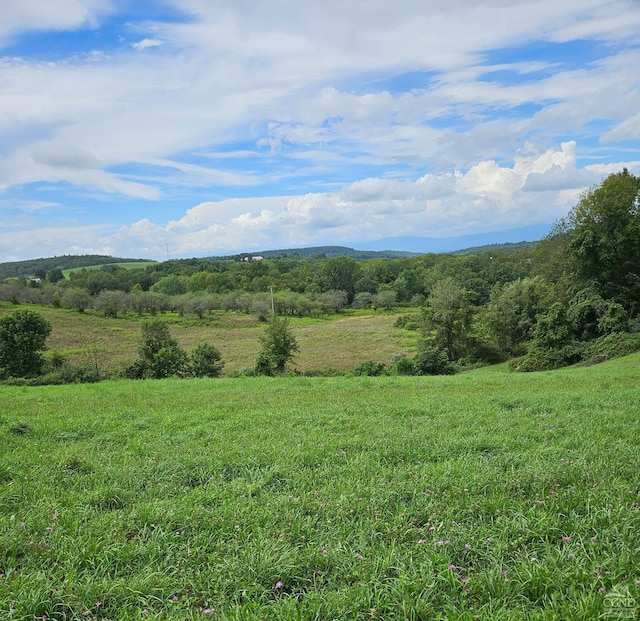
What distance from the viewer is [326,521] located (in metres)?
4.22

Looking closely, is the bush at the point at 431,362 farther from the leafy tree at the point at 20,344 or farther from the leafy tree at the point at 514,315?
the leafy tree at the point at 20,344

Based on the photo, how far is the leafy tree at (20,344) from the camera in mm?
33094

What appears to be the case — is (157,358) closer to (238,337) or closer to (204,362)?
(204,362)

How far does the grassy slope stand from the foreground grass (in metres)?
29.6

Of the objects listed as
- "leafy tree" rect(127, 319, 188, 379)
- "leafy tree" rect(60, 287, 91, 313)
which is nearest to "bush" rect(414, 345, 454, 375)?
"leafy tree" rect(127, 319, 188, 379)

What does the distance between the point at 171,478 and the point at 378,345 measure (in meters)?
53.2

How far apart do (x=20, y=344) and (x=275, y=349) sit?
65.9ft

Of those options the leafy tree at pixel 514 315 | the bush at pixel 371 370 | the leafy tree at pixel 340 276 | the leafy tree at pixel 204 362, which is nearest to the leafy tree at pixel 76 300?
the leafy tree at pixel 340 276

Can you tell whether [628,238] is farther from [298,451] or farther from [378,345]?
[298,451]

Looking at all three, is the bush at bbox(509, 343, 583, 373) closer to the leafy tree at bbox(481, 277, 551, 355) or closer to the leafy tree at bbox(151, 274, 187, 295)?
the leafy tree at bbox(481, 277, 551, 355)

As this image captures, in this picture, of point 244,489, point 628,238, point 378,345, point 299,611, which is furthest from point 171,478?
point 378,345

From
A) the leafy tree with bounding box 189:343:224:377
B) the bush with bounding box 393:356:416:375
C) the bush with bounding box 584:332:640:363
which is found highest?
the leafy tree with bounding box 189:343:224:377

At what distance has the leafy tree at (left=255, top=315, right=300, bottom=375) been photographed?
31703 mm

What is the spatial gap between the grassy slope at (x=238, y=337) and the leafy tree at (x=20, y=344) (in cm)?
536
